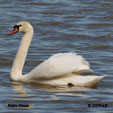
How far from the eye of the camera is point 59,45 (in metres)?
13.9

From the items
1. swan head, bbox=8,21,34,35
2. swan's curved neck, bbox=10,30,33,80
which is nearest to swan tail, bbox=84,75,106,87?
swan's curved neck, bbox=10,30,33,80

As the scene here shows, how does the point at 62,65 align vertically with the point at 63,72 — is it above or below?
above

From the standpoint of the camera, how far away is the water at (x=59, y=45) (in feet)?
30.3

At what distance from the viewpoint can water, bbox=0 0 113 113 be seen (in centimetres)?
923

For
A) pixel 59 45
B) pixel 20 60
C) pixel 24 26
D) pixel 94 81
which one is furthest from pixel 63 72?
pixel 59 45

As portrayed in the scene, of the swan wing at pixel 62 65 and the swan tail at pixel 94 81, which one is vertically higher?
the swan wing at pixel 62 65

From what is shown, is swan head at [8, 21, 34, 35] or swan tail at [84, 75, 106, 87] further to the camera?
swan head at [8, 21, 34, 35]

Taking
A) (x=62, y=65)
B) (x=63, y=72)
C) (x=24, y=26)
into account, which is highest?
(x=24, y=26)

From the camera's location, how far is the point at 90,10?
1814 cm

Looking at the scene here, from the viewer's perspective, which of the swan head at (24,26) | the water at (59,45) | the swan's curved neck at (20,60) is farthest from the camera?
the swan head at (24,26)

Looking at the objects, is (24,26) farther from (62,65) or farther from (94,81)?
(94,81)

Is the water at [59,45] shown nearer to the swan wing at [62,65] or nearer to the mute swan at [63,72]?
the mute swan at [63,72]

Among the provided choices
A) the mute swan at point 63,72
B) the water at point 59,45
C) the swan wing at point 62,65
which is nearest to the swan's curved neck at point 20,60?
the water at point 59,45

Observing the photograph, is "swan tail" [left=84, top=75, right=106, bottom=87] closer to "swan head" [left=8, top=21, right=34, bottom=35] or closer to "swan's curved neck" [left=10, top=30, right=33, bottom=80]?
"swan's curved neck" [left=10, top=30, right=33, bottom=80]
